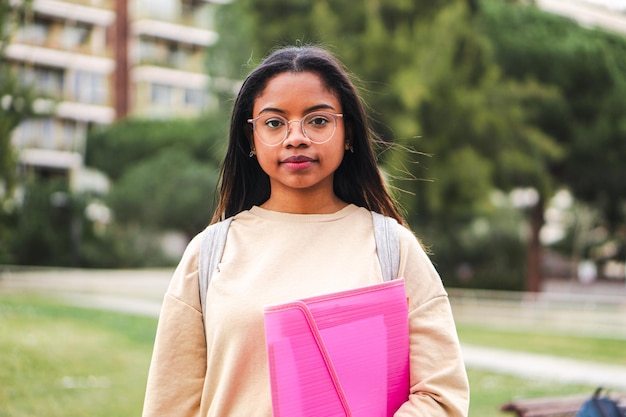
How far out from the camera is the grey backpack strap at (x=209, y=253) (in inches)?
69.7

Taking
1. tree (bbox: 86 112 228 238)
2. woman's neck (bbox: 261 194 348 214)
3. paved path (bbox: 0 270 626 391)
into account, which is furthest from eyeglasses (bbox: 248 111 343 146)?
tree (bbox: 86 112 228 238)

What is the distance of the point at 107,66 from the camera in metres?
42.1

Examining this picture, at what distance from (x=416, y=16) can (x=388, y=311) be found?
50.1 ft

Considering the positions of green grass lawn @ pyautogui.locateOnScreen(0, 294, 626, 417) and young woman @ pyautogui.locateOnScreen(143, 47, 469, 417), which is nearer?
young woman @ pyautogui.locateOnScreen(143, 47, 469, 417)

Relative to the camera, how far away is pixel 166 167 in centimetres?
3156

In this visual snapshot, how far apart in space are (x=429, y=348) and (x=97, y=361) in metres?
7.74

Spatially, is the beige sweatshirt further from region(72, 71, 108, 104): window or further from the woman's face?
region(72, 71, 108, 104): window

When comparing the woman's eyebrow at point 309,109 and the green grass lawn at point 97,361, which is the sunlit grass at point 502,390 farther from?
the woman's eyebrow at point 309,109

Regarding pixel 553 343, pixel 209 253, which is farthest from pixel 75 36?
pixel 209 253

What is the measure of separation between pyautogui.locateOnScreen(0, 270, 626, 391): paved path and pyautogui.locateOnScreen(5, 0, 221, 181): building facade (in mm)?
14439

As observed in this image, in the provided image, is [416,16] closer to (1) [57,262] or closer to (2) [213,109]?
(2) [213,109]

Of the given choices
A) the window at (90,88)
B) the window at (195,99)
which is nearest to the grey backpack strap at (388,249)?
the window at (90,88)

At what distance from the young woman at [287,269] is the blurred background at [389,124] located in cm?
29

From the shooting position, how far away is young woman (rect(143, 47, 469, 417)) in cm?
170
